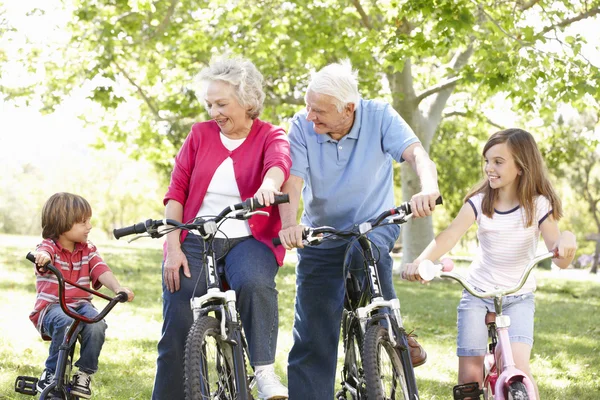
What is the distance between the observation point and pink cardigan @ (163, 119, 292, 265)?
14.3ft

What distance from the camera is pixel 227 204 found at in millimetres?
4371

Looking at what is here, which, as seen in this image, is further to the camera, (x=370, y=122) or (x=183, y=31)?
(x=183, y=31)

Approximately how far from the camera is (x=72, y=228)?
4.70m

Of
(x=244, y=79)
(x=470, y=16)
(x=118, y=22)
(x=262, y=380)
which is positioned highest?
(x=118, y=22)

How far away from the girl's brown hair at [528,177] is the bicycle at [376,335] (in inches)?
26.5

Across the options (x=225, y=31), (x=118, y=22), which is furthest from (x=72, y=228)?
(x=225, y=31)

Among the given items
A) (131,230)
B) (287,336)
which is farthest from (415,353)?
(287,336)

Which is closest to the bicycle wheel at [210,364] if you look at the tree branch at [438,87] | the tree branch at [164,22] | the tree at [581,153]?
the tree branch at [438,87]

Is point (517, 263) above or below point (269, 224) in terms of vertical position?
below

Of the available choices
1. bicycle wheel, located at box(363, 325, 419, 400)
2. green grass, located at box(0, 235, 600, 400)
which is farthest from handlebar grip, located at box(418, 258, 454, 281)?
green grass, located at box(0, 235, 600, 400)

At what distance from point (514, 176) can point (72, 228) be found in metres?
2.50

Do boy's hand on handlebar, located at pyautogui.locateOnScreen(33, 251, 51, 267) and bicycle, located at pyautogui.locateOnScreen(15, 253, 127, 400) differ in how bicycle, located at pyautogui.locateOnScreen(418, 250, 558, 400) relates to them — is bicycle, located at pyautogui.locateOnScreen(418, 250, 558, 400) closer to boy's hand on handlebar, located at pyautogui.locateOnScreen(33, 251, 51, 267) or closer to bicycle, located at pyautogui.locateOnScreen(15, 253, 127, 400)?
bicycle, located at pyautogui.locateOnScreen(15, 253, 127, 400)

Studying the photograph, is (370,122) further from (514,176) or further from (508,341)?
(508,341)

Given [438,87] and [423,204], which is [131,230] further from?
[438,87]
